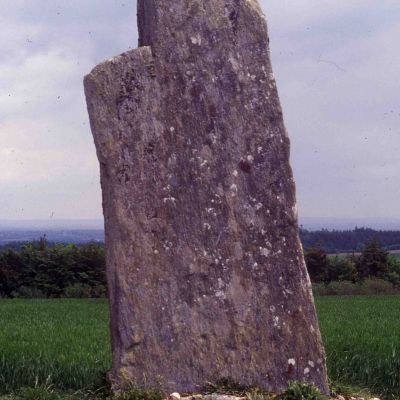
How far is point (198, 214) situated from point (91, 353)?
3159 mm

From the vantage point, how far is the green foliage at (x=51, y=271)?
2788cm

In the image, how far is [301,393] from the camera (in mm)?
6270

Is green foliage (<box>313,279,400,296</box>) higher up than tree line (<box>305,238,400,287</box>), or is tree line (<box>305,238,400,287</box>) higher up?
tree line (<box>305,238,400,287</box>)

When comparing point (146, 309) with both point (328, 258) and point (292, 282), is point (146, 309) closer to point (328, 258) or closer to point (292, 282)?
point (292, 282)

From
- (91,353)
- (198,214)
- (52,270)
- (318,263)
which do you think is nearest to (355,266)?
(318,263)

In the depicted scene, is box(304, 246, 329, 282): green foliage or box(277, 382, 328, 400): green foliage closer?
box(277, 382, 328, 400): green foliage

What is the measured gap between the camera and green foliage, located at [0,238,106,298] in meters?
27.9

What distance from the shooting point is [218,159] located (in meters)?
6.71

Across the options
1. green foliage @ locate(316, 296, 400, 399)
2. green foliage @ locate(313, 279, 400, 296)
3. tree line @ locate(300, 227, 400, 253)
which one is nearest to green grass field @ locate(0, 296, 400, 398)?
green foliage @ locate(316, 296, 400, 399)

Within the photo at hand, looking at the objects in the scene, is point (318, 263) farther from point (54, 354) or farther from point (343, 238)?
point (343, 238)

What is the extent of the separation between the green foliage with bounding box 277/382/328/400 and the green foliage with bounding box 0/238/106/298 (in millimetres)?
21830

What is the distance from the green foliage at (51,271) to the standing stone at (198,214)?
21485 mm

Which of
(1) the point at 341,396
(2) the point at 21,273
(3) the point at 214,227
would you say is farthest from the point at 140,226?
(2) the point at 21,273

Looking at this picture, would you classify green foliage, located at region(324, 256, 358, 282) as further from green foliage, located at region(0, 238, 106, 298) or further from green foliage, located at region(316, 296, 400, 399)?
green foliage, located at region(316, 296, 400, 399)
